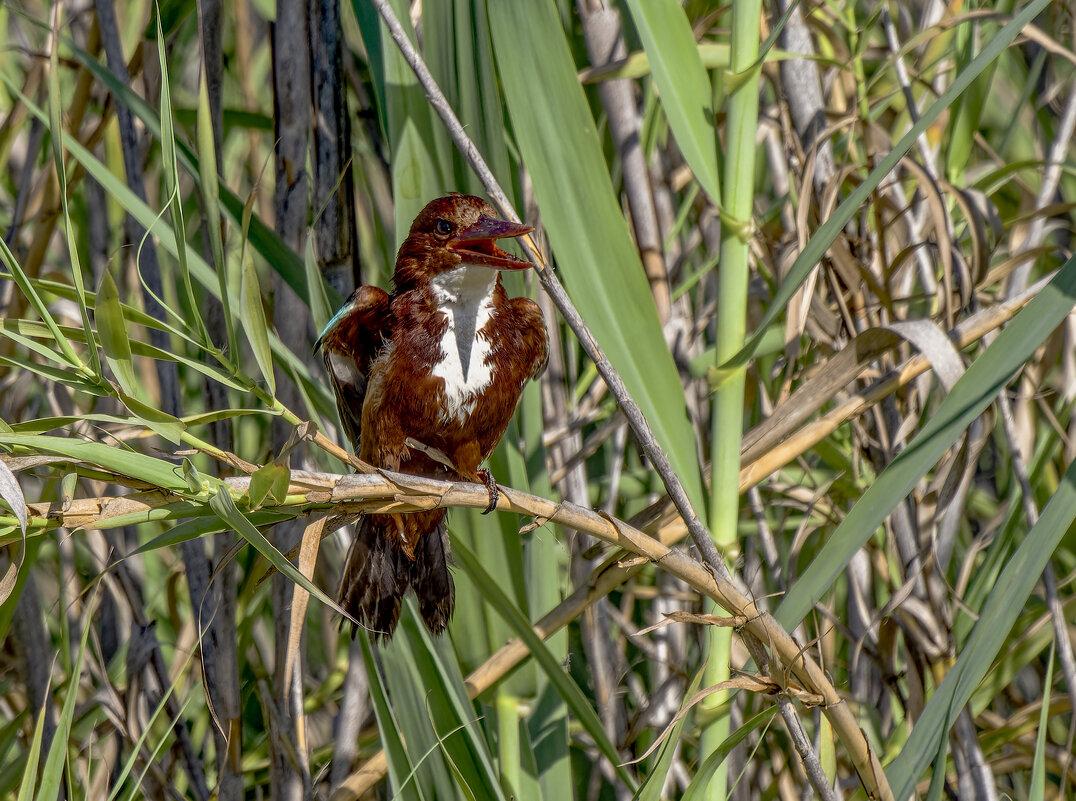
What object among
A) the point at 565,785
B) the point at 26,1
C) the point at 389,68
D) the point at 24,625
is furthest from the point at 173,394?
the point at 26,1

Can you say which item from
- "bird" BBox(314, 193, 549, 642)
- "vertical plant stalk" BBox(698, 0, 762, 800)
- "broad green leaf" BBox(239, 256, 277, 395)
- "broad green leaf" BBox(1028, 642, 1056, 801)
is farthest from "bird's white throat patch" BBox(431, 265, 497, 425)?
"broad green leaf" BBox(1028, 642, 1056, 801)

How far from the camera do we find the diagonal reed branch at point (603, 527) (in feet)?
2.94

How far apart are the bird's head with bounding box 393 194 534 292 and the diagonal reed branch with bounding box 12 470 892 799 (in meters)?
0.49

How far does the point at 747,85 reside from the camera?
1247 millimetres

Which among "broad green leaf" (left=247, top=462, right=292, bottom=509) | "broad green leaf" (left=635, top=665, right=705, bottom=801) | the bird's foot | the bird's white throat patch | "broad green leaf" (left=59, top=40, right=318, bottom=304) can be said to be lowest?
"broad green leaf" (left=635, top=665, right=705, bottom=801)

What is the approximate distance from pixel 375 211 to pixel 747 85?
0.85 meters

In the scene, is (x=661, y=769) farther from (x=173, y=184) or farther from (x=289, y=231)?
(x=289, y=231)

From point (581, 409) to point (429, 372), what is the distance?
58 cm

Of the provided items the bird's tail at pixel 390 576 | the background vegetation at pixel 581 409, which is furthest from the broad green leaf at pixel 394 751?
the bird's tail at pixel 390 576

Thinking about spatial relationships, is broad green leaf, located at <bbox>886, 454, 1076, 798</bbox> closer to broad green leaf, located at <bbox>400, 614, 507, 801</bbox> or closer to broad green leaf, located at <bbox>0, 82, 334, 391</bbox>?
broad green leaf, located at <bbox>400, 614, 507, 801</bbox>

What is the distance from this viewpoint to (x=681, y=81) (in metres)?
1.24

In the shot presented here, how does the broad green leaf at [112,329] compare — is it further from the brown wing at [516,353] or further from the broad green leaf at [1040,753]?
the broad green leaf at [1040,753]

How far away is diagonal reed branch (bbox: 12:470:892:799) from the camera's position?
0.90 meters

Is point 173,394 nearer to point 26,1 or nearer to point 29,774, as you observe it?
point 29,774
